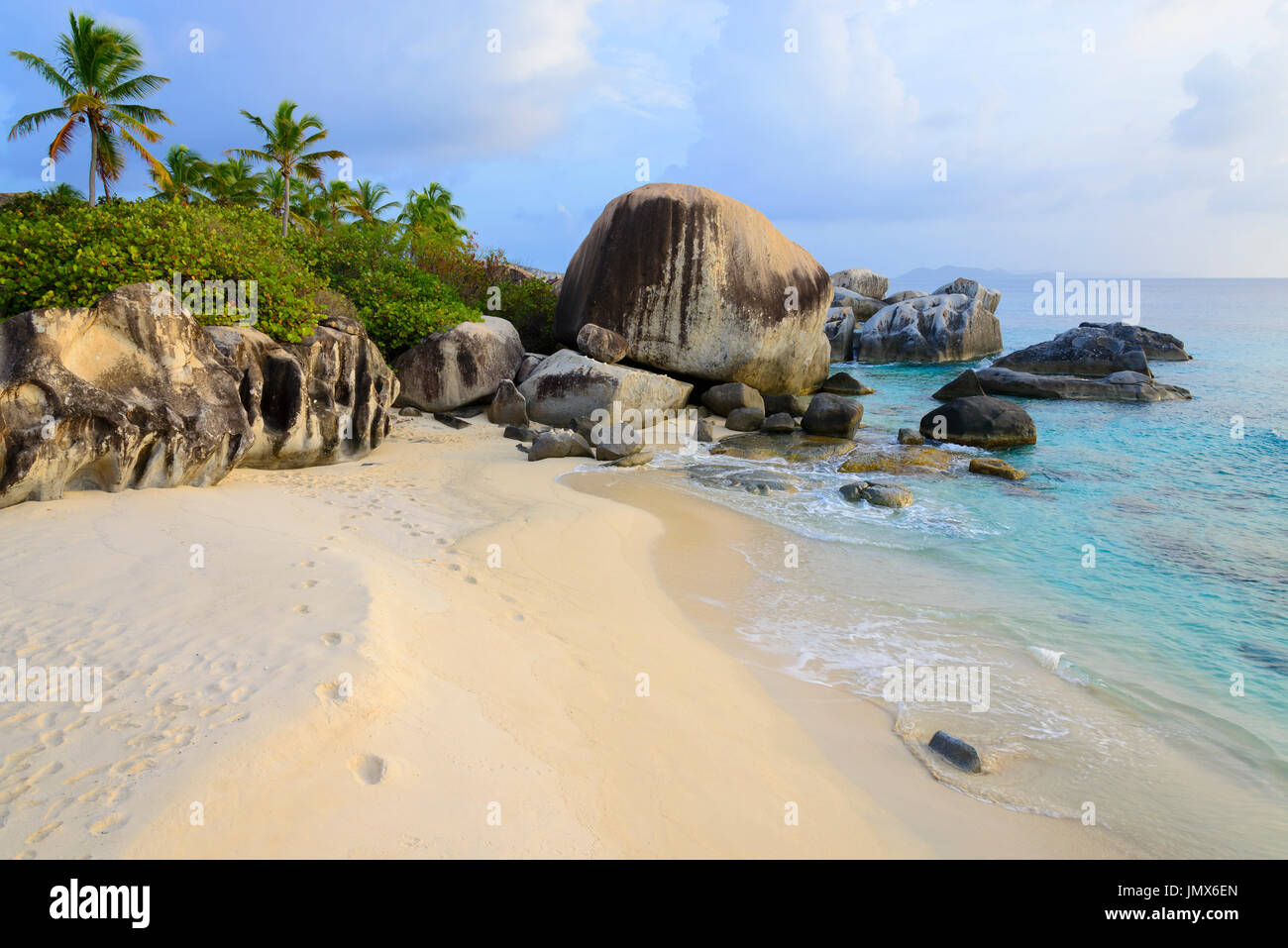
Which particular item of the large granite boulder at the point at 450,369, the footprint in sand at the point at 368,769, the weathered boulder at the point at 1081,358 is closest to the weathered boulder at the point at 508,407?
the large granite boulder at the point at 450,369

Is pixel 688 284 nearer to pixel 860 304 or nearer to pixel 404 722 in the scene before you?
pixel 404 722

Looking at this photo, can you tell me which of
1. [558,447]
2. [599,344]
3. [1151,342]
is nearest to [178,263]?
[558,447]

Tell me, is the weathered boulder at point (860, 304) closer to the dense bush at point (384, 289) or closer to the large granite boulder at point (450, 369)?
the dense bush at point (384, 289)

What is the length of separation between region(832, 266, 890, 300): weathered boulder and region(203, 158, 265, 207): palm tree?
2788 centimetres

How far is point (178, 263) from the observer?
934 centimetres

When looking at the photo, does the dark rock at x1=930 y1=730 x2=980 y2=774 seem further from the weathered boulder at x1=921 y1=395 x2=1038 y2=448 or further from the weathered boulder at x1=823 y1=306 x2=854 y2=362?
the weathered boulder at x1=823 y1=306 x2=854 y2=362

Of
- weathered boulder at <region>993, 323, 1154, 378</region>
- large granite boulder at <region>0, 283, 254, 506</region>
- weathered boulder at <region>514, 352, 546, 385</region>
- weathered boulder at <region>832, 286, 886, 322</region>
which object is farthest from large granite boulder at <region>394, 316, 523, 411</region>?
weathered boulder at <region>832, 286, 886, 322</region>

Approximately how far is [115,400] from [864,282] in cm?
3814

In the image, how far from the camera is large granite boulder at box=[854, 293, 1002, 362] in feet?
101

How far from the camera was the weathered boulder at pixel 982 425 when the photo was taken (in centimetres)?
1498

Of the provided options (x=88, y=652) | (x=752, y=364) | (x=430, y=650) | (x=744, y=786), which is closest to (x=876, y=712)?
(x=744, y=786)

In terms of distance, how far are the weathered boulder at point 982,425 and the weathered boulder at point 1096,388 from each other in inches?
299

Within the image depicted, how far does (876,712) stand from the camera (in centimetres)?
517

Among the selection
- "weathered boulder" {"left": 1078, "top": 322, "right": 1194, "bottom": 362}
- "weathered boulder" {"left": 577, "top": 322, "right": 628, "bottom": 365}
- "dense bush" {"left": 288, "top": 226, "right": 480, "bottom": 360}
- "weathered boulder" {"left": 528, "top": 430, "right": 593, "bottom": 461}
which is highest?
"weathered boulder" {"left": 1078, "top": 322, "right": 1194, "bottom": 362}
